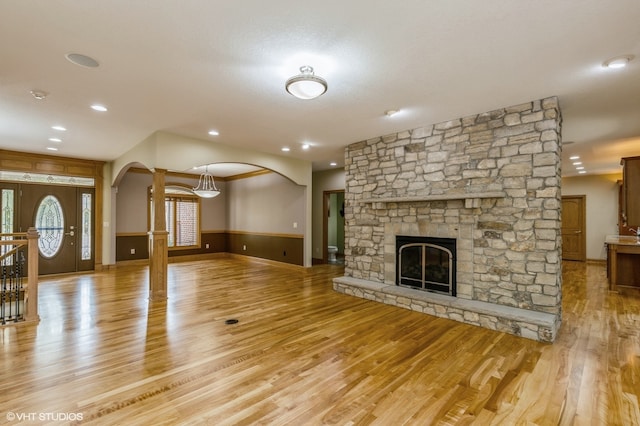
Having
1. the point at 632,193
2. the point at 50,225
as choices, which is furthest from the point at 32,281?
the point at 632,193

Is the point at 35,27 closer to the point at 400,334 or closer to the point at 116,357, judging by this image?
the point at 116,357

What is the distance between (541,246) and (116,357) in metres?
4.91

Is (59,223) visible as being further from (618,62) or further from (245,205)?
(618,62)

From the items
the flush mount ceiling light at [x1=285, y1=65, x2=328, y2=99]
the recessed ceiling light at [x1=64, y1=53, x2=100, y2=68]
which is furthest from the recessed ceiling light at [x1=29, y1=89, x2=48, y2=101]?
the flush mount ceiling light at [x1=285, y1=65, x2=328, y2=99]

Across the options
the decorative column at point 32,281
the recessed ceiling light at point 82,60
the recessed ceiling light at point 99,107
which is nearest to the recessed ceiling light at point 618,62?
the recessed ceiling light at point 82,60

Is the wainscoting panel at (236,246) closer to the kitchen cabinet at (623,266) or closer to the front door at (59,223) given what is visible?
the front door at (59,223)

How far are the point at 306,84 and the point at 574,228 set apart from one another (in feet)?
35.0

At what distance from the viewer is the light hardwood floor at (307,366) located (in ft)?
7.07

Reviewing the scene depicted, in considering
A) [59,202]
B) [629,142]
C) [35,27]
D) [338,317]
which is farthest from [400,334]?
[59,202]

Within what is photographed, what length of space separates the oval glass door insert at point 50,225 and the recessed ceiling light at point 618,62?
994cm

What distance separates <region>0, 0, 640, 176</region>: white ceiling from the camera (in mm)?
2125

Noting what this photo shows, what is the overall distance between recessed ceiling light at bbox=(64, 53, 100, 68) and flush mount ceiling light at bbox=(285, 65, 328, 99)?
1.81m

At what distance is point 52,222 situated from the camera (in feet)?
23.1

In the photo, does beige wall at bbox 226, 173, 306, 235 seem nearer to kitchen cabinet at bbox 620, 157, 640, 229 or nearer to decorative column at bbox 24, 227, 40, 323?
decorative column at bbox 24, 227, 40, 323
